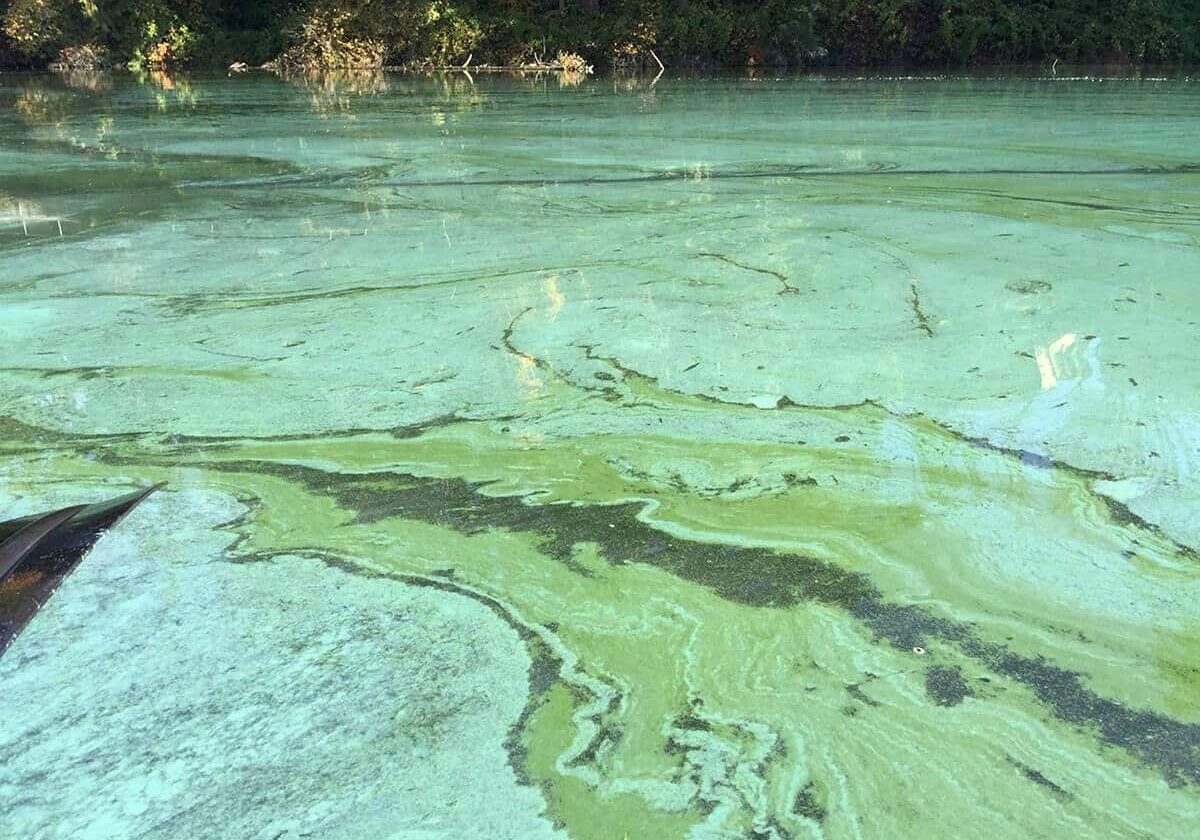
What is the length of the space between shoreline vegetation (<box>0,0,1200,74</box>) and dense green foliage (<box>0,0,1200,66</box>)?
0.7 inches

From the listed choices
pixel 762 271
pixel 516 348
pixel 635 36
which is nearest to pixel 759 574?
pixel 516 348

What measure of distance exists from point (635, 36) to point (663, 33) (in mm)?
365

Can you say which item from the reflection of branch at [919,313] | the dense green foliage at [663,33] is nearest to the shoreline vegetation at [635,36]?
the dense green foliage at [663,33]

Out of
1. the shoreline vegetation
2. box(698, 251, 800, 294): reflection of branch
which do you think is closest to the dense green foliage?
the shoreline vegetation

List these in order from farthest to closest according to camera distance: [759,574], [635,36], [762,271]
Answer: [635,36]
[762,271]
[759,574]

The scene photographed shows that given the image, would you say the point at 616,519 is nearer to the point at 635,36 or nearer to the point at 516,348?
the point at 516,348

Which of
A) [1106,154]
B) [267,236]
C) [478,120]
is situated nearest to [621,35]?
[478,120]

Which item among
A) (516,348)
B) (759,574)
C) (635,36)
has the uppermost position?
(635,36)

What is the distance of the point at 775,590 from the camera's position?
0.97m

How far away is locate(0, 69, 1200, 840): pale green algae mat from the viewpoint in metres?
0.71

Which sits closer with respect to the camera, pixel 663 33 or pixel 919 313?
pixel 919 313

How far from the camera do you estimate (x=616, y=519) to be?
3.69ft

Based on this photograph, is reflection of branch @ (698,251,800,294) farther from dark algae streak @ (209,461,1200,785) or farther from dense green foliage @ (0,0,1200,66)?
dense green foliage @ (0,0,1200,66)

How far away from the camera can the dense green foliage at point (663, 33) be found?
35.9 ft
